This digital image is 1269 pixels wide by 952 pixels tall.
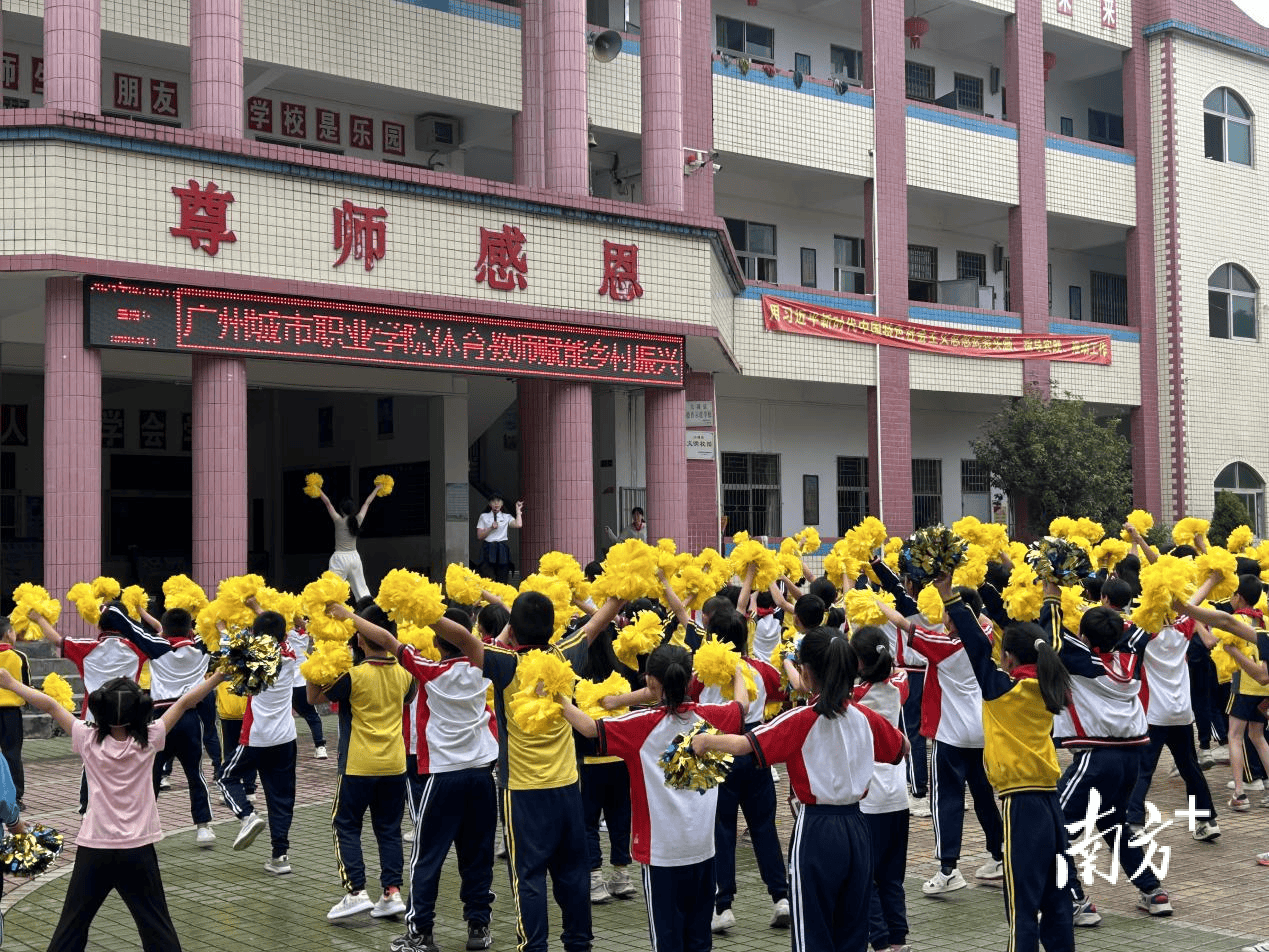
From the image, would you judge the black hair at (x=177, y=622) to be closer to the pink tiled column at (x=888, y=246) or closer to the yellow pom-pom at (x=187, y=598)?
the yellow pom-pom at (x=187, y=598)

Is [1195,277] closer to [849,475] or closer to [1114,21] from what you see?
[1114,21]

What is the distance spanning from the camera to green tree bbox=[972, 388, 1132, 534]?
26250mm

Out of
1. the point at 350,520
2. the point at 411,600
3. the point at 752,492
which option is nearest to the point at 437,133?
the point at 350,520

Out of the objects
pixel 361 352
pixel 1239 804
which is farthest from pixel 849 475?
pixel 1239 804

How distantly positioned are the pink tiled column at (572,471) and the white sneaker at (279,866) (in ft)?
31.9

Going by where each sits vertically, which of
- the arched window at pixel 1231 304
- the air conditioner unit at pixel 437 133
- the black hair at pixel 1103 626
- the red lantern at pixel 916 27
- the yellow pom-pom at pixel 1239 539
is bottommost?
the black hair at pixel 1103 626

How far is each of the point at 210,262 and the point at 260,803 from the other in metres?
6.77

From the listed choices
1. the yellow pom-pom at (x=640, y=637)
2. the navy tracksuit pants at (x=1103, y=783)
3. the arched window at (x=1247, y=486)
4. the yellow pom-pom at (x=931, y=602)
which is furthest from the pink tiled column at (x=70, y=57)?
the arched window at (x=1247, y=486)

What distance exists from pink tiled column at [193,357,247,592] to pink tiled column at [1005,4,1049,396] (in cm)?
1666

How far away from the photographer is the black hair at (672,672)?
20.6 ft

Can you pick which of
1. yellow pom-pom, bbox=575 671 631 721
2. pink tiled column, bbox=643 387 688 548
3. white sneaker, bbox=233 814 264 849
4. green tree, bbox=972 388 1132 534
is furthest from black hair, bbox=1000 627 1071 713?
green tree, bbox=972 388 1132 534

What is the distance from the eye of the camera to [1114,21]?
29.5 metres

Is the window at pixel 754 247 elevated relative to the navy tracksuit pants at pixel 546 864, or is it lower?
elevated

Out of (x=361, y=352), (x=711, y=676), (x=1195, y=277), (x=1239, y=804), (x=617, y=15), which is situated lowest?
(x=1239, y=804)
